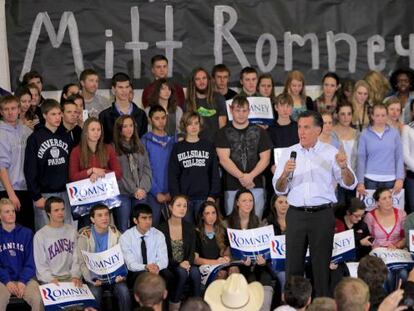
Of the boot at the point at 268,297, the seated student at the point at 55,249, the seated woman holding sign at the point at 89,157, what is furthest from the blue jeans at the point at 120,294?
the boot at the point at 268,297

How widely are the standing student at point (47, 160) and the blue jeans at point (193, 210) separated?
3.67 feet

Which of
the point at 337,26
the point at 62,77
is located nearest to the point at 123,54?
the point at 62,77

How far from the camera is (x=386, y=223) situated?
972cm

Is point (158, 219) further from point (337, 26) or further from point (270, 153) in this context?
point (337, 26)

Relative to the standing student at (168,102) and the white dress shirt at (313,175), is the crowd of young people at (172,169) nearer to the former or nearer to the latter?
the standing student at (168,102)

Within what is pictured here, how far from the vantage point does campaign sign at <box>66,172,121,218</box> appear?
365 inches

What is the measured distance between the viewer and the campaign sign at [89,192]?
365 inches

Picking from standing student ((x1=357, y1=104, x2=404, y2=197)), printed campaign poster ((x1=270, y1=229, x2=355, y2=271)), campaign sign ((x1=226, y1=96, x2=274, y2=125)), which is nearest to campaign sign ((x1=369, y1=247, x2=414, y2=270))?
printed campaign poster ((x1=270, y1=229, x2=355, y2=271))

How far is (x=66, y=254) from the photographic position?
9.15 m

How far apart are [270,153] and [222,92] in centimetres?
101

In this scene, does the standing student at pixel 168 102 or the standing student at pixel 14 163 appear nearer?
the standing student at pixel 14 163

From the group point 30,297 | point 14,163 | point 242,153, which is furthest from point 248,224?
point 14,163

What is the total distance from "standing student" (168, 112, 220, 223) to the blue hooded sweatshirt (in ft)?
4.73

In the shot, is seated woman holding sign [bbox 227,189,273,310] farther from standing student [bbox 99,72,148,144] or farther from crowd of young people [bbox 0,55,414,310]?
standing student [bbox 99,72,148,144]
